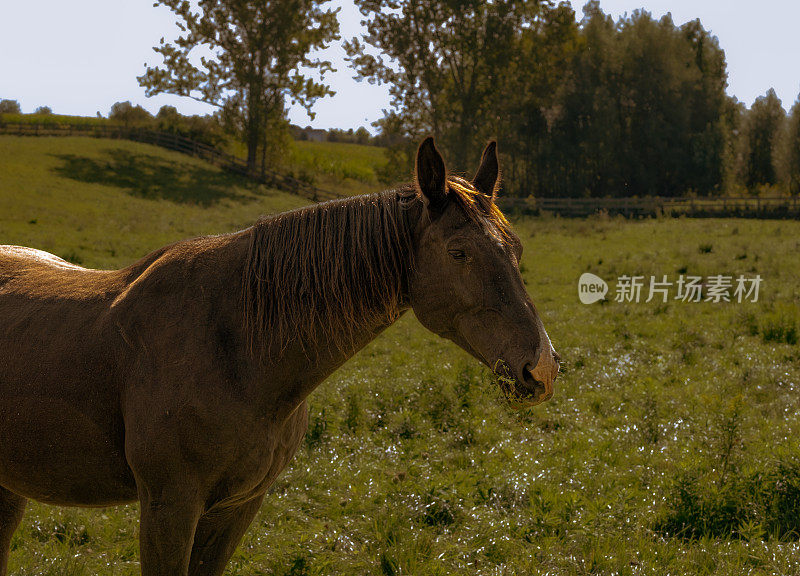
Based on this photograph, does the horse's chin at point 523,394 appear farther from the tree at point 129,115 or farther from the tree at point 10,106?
the tree at point 10,106

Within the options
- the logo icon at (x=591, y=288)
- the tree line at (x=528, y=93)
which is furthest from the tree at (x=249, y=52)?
the logo icon at (x=591, y=288)

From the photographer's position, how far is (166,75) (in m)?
36.1

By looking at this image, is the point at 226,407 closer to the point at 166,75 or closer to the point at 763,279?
the point at 763,279

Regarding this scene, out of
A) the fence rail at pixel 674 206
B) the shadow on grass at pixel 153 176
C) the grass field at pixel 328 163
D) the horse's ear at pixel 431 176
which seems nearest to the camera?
the horse's ear at pixel 431 176

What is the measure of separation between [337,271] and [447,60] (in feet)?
117

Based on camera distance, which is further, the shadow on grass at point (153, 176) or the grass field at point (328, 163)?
the grass field at point (328, 163)

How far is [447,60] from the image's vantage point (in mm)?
35594

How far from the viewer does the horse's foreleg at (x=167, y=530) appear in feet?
8.39

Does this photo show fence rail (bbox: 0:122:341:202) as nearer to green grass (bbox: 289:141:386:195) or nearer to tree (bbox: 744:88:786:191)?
green grass (bbox: 289:141:386:195)

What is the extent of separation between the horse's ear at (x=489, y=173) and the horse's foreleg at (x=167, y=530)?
6.32 ft

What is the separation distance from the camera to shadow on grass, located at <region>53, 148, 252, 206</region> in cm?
2947

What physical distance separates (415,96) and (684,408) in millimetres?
31595

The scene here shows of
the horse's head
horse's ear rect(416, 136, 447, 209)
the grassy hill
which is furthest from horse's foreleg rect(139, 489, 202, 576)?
the grassy hill

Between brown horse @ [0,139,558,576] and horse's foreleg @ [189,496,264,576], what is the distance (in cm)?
1
